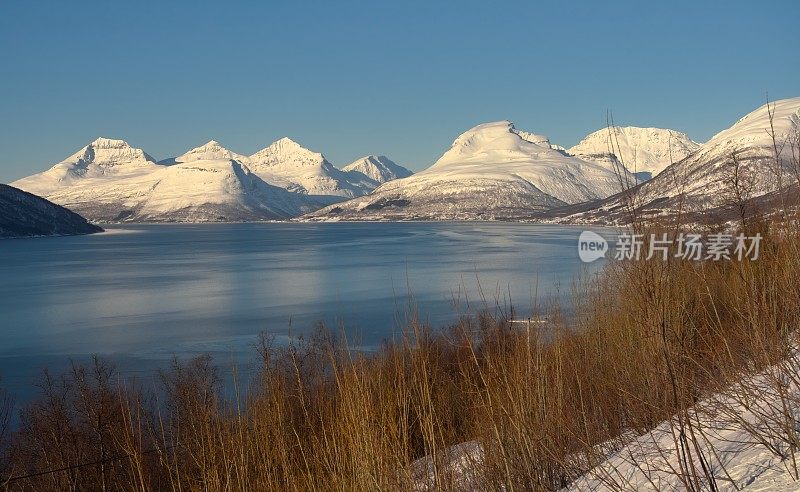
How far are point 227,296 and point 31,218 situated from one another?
106 m

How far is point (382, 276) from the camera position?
163 ft

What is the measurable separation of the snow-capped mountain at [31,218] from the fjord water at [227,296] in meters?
56.1

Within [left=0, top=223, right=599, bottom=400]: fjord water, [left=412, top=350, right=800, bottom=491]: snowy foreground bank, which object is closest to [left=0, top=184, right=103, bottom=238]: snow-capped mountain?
[left=0, top=223, right=599, bottom=400]: fjord water

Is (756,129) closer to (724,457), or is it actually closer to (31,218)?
(31,218)

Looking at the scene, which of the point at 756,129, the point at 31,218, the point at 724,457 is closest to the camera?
the point at 724,457

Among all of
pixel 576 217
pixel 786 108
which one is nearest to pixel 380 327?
pixel 576 217

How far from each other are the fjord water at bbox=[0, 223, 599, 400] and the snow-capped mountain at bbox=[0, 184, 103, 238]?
184ft

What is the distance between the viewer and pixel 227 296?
4200 cm

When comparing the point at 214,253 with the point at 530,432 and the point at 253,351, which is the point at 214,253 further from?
the point at 530,432

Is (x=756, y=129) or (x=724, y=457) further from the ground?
(x=756, y=129)

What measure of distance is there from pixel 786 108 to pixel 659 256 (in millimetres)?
213806

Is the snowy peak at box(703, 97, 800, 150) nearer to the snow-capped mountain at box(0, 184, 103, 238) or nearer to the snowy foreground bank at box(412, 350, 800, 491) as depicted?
→ the snow-capped mountain at box(0, 184, 103, 238)

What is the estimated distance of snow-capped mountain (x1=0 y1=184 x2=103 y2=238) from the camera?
124812 mm

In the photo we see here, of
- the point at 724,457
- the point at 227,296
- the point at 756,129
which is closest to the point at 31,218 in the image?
the point at 227,296
